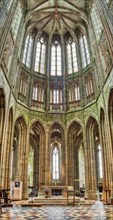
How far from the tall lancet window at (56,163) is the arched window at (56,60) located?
14117 mm

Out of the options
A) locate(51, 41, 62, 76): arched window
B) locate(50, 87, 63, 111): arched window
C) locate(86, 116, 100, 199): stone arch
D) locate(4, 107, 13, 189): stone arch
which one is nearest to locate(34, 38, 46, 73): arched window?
locate(51, 41, 62, 76): arched window

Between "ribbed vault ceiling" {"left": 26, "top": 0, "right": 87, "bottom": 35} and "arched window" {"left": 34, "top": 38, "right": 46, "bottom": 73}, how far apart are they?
1.69 m

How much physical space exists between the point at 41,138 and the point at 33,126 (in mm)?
1741

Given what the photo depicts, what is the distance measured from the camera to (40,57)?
2836cm

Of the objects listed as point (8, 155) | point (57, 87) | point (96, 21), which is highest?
point (96, 21)

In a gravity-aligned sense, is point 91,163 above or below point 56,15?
below

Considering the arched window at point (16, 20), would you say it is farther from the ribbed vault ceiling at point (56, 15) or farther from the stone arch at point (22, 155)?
the stone arch at point (22, 155)

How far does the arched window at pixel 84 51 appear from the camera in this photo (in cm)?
2620

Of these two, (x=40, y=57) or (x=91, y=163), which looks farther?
(x=40, y=57)

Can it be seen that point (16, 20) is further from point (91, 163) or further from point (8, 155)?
point (91, 163)

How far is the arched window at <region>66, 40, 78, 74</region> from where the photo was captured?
27.9m

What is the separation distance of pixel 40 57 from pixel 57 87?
477 cm

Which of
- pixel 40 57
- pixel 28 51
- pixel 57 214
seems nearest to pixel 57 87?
pixel 40 57

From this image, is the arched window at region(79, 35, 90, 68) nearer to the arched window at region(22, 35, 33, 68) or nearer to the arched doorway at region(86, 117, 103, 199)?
the arched window at region(22, 35, 33, 68)
